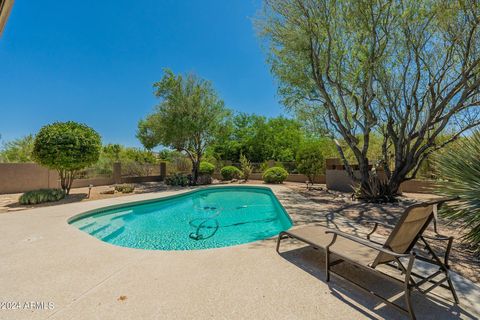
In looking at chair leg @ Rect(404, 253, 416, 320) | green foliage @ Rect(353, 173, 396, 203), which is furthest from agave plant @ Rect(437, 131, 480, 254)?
green foliage @ Rect(353, 173, 396, 203)

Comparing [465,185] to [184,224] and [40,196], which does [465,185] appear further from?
[40,196]

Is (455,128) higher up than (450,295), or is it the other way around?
(455,128)

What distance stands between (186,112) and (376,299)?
13.3 m

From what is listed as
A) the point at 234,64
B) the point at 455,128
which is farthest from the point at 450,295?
the point at 234,64

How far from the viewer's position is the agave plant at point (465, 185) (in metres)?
3.31

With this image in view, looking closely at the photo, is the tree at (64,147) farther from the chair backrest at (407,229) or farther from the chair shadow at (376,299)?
the chair backrest at (407,229)

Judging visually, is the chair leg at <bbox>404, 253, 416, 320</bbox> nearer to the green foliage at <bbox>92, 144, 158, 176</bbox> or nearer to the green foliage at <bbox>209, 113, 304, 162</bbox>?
the green foliage at <bbox>92, 144, 158, 176</bbox>

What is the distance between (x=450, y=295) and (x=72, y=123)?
12.3 metres

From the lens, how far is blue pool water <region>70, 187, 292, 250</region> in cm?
503

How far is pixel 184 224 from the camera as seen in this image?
21.3ft

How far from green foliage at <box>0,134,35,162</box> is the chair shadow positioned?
22097 millimetres

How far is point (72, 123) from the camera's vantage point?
937 cm

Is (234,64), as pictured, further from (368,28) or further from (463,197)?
(463,197)

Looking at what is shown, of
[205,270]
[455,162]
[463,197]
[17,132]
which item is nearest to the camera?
[205,270]
